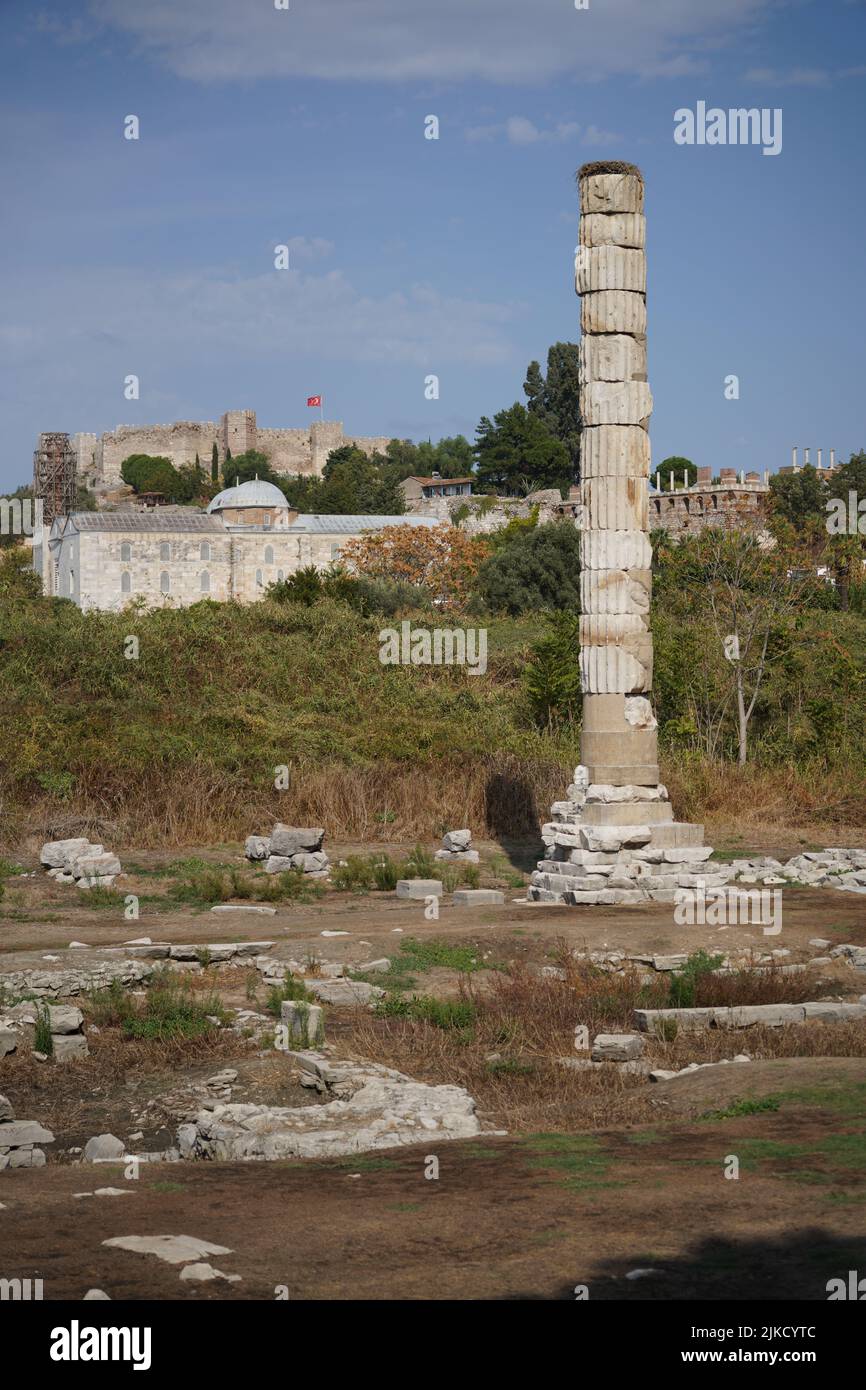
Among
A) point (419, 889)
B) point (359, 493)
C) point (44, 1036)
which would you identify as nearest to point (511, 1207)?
point (44, 1036)

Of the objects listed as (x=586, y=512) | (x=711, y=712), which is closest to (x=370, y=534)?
(x=711, y=712)

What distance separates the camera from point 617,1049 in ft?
33.2

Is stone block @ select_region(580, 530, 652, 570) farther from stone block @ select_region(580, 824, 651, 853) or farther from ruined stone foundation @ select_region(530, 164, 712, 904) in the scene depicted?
stone block @ select_region(580, 824, 651, 853)

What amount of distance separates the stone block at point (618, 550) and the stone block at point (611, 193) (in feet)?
11.4

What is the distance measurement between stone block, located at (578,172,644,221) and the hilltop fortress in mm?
96078

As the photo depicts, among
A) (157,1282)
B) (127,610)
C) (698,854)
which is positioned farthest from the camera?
(127,610)

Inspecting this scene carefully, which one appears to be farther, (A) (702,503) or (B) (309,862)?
(A) (702,503)

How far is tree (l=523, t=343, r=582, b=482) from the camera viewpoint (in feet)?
290

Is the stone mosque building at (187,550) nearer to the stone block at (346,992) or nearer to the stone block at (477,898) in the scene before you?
the stone block at (477,898)

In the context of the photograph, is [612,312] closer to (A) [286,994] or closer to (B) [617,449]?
(B) [617,449]

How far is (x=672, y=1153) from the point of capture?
297 inches

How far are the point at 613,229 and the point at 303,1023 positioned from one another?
9.95 m
